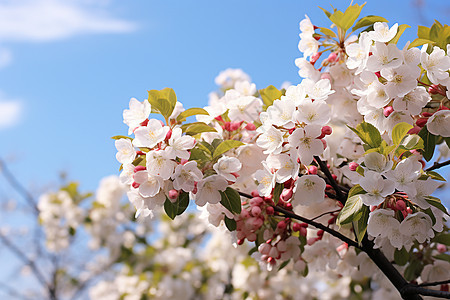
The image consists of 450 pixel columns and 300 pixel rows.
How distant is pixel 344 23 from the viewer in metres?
1.50

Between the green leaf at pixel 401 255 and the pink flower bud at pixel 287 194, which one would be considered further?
the green leaf at pixel 401 255

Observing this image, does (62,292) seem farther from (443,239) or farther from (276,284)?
(443,239)

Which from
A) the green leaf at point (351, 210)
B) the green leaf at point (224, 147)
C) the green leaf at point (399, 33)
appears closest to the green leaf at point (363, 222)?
the green leaf at point (351, 210)

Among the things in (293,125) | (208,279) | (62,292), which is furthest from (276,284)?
(62,292)

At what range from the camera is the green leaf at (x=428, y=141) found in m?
1.24

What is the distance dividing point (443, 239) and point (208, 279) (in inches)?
137

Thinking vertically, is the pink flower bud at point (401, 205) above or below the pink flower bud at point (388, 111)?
below

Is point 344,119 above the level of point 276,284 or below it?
below

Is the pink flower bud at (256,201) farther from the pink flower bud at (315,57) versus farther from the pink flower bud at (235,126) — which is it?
the pink flower bud at (315,57)

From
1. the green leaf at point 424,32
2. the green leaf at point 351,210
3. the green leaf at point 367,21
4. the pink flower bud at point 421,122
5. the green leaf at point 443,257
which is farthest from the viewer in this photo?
the green leaf at point 443,257

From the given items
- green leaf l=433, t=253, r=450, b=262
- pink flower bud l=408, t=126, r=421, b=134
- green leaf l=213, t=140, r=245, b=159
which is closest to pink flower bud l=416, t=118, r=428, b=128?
pink flower bud l=408, t=126, r=421, b=134

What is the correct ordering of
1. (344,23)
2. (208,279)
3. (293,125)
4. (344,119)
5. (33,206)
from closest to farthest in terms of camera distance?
(293,125) < (344,23) < (344,119) < (208,279) < (33,206)

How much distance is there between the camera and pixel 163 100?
1.31 m

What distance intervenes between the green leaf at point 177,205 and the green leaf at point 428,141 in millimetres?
662
